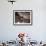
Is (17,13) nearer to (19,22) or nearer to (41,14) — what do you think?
(19,22)

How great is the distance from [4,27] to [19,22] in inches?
24.6

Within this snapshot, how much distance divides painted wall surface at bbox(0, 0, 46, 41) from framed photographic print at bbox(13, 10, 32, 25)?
0.39 feet

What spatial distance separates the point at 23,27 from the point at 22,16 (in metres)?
0.44

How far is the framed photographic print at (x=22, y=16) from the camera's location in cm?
507

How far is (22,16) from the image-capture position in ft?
16.7

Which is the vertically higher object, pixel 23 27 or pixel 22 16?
pixel 22 16

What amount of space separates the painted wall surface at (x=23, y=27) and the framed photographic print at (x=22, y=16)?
0.12 metres

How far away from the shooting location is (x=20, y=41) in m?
3.33

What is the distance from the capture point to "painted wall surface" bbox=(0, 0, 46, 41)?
5.04 metres

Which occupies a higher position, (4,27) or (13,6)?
(13,6)

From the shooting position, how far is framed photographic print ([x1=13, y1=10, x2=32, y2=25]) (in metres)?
5.07

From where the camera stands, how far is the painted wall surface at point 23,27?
5.04 metres

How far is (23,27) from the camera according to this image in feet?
16.7

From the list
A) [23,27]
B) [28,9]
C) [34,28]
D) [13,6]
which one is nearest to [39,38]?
[34,28]
